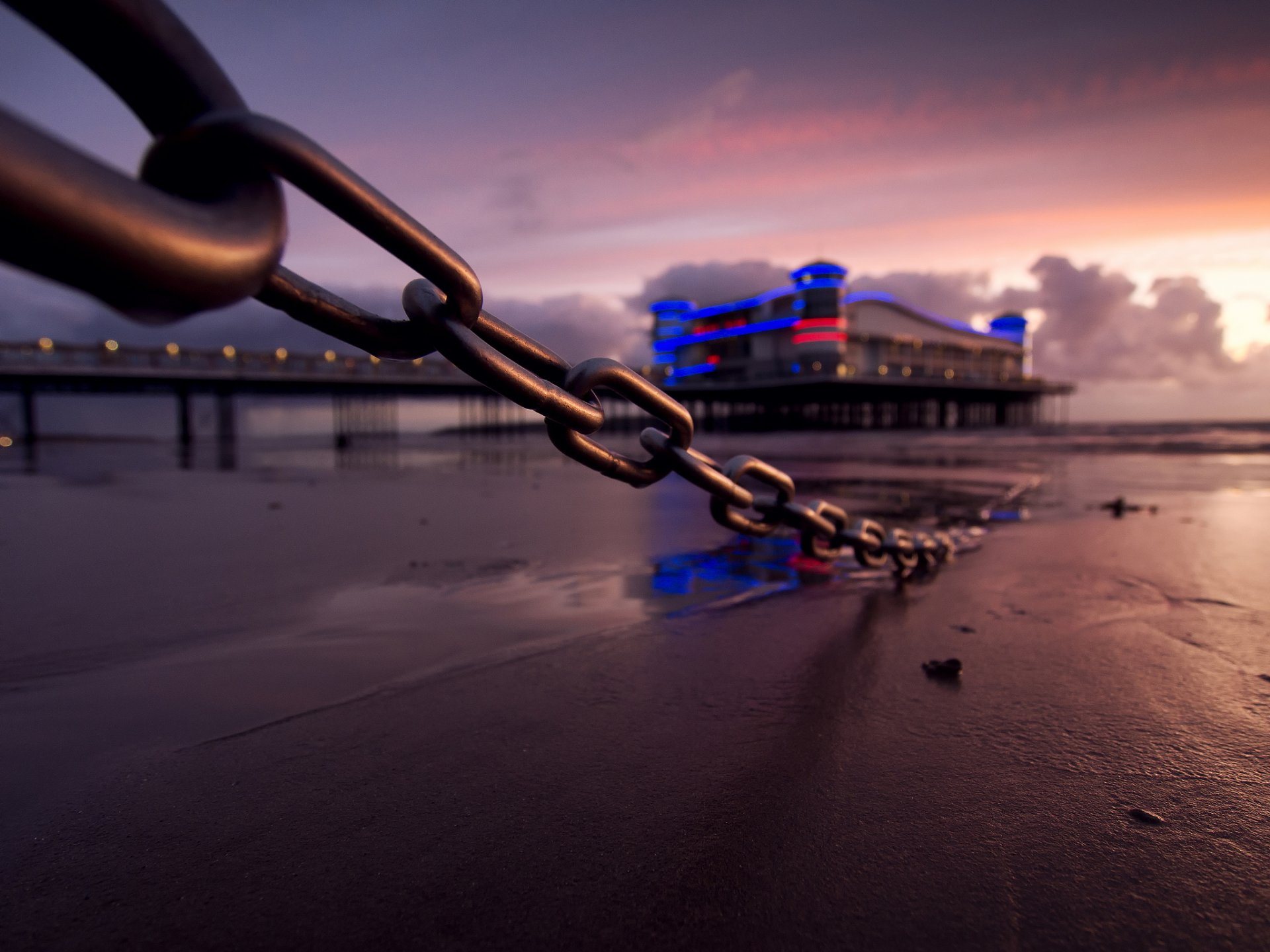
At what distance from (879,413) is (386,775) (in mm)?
73868

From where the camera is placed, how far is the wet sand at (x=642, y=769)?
1026 millimetres

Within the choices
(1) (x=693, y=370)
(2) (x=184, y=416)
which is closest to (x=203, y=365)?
(2) (x=184, y=416)

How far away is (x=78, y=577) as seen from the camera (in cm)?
350

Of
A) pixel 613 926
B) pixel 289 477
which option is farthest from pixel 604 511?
pixel 289 477

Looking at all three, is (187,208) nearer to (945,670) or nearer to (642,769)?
(642,769)

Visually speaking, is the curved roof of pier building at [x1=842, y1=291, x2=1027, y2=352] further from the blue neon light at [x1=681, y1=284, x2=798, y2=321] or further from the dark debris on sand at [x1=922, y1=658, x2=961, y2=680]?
the dark debris on sand at [x1=922, y1=658, x2=961, y2=680]

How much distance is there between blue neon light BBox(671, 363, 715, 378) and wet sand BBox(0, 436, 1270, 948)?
65.6m

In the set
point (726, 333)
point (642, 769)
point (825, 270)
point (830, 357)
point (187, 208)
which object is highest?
point (825, 270)

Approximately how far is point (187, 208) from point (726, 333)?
67393 mm

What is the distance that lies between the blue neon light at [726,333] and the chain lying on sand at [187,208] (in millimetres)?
62158

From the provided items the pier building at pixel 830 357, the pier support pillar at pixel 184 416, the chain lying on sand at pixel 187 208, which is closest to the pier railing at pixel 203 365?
the pier support pillar at pixel 184 416

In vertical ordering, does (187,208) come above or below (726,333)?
below

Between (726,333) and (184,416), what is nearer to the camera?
(184,416)

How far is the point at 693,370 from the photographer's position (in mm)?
69000
